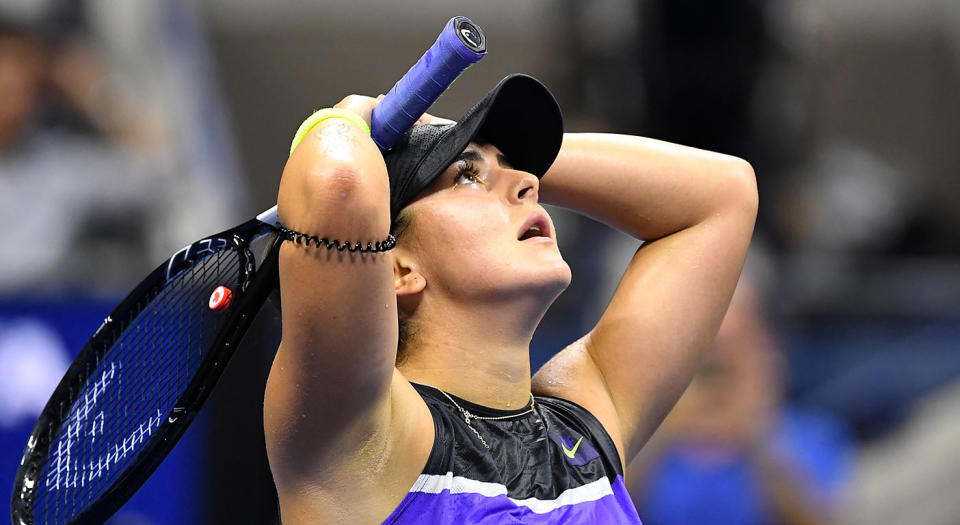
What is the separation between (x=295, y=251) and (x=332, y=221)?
0.08m

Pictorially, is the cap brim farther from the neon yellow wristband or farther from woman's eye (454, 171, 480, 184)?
the neon yellow wristband

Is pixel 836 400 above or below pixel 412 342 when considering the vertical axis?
below

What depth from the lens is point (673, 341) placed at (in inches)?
103

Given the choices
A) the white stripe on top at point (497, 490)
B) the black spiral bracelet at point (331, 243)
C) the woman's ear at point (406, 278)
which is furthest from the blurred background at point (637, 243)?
the black spiral bracelet at point (331, 243)

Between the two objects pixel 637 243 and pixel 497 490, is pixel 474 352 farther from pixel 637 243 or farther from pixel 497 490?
pixel 637 243

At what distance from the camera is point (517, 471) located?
7.20 feet

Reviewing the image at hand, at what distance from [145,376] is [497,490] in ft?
2.31

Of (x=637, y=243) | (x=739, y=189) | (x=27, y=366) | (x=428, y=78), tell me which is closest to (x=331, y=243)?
(x=428, y=78)

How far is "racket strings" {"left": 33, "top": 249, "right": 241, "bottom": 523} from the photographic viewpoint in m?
2.25

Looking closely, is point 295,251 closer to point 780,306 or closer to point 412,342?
point 412,342

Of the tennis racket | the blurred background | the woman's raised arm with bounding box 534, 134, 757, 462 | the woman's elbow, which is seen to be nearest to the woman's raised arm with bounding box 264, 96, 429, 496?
the tennis racket

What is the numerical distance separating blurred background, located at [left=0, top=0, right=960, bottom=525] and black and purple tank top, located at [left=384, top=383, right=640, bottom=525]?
1.08 m

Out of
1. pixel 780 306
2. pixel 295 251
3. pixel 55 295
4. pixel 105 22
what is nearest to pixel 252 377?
pixel 55 295

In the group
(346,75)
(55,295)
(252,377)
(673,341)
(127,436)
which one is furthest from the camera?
(346,75)
